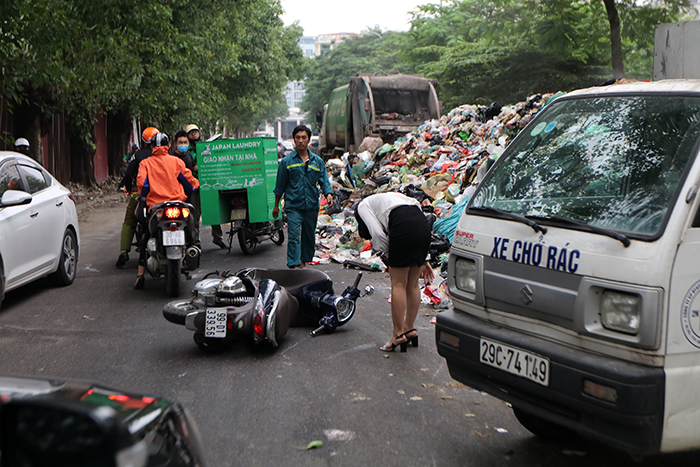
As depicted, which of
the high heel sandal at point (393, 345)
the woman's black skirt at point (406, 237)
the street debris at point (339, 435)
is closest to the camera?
the street debris at point (339, 435)

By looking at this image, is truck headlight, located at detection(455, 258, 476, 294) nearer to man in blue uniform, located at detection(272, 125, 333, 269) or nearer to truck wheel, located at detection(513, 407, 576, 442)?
truck wheel, located at detection(513, 407, 576, 442)

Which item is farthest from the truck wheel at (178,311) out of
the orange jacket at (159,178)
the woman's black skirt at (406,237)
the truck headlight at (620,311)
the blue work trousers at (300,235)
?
the truck headlight at (620,311)

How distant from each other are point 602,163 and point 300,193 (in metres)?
4.64

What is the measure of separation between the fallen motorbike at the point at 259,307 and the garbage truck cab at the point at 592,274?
6.75 feet

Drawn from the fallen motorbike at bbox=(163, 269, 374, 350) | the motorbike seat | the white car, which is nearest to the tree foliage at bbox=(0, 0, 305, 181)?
the white car

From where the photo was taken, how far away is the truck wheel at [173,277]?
7387 millimetres

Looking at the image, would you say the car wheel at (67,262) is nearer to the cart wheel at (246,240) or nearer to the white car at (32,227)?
the white car at (32,227)

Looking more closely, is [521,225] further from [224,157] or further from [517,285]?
[224,157]

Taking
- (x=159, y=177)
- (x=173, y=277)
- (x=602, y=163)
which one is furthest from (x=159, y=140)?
(x=602, y=163)

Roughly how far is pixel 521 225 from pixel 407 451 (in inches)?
52.1

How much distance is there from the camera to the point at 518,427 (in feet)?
13.2

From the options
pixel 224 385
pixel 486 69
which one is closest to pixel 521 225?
pixel 224 385

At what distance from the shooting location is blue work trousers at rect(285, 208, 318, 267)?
778 cm

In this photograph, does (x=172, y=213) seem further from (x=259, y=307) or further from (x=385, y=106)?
(x=385, y=106)
